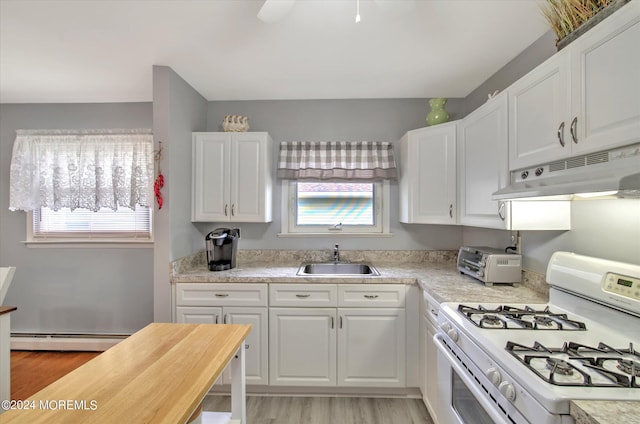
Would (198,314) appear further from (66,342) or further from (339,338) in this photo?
(66,342)

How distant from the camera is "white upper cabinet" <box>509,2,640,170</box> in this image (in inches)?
36.8

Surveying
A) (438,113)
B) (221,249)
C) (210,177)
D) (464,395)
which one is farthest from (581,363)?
(210,177)

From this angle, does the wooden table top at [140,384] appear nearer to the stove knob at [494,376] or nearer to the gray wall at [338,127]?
the stove knob at [494,376]

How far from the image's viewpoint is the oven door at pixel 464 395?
956mm

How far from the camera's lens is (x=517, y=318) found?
4.23 feet

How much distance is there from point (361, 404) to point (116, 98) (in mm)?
3517

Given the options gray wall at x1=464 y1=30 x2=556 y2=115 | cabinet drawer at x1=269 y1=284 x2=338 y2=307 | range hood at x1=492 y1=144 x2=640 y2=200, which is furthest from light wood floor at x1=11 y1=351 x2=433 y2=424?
gray wall at x1=464 y1=30 x2=556 y2=115

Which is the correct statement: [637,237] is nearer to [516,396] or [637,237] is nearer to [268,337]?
[516,396]

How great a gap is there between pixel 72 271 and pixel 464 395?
3534mm

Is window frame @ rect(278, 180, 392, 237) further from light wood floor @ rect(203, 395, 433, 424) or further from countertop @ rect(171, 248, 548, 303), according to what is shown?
light wood floor @ rect(203, 395, 433, 424)

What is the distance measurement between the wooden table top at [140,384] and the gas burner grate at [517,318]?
107 centimetres

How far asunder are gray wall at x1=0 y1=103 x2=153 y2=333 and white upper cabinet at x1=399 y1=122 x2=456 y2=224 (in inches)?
101

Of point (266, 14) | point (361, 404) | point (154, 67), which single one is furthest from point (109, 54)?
point (361, 404)

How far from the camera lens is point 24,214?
2871mm
